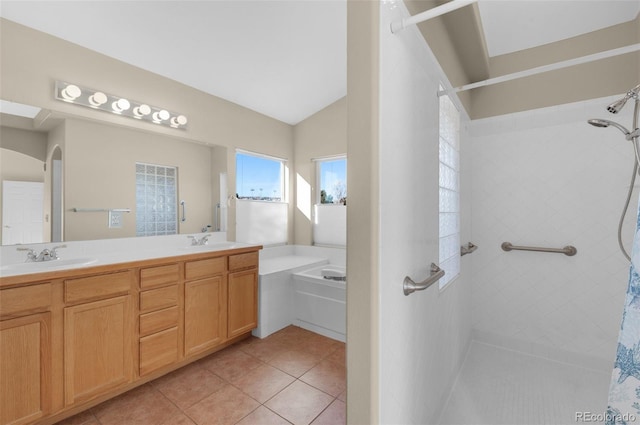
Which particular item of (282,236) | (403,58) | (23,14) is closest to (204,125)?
(23,14)

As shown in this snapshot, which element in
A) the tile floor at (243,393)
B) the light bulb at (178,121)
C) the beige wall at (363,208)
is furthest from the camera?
the light bulb at (178,121)

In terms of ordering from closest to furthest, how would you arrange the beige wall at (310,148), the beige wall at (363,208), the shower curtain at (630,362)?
the shower curtain at (630,362) < the beige wall at (363,208) < the beige wall at (310,148)

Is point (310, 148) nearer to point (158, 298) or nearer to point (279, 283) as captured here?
point (279, 283)

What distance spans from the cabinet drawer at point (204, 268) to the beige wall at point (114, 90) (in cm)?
80

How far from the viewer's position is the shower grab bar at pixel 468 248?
7.20 ft

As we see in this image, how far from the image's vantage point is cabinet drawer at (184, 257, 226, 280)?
6.99 ft

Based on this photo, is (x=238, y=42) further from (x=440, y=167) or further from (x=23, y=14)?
(x=440, y=167)

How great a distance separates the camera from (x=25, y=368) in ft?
4.65

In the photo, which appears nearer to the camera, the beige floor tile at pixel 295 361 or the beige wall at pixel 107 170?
the beige wall at pixel 107 170

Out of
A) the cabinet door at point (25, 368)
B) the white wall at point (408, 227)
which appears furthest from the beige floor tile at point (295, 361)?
the cabinet door at point (25, 368)

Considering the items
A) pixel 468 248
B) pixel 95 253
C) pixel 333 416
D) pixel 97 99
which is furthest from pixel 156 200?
pixel 468 248

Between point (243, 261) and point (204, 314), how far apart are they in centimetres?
53

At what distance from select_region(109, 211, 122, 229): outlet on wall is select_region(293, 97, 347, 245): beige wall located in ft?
6.67

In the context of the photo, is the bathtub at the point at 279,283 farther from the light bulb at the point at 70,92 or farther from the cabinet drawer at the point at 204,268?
the light bulb at the point at 70,92
